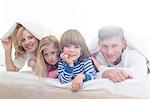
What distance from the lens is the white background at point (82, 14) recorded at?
3.87 ft

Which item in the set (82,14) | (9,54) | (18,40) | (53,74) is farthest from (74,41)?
(82,14)

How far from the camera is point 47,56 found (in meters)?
0.85

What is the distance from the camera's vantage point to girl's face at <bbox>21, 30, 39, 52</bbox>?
920mm

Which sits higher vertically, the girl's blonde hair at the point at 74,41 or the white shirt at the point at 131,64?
the girl's blonde hair at the point at 74,41

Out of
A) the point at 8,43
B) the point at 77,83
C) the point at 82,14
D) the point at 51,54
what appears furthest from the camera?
the point at 82,14

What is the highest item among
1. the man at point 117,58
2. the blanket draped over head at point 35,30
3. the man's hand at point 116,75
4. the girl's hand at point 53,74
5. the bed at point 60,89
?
the blanket draped over head at point 35,30

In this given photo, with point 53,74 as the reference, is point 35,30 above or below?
above

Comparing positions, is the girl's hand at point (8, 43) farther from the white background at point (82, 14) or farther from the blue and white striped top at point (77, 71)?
the blue and white striped top at point (77, 71)

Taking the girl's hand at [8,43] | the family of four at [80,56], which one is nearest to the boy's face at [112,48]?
the family of four at [80,56]

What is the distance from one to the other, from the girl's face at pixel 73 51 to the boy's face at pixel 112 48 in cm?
8

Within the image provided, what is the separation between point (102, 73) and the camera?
78 cm

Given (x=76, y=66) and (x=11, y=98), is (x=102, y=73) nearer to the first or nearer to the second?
(x=76, y=66)

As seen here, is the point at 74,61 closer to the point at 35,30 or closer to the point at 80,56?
the point at 80,56

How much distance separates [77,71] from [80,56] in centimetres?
5
